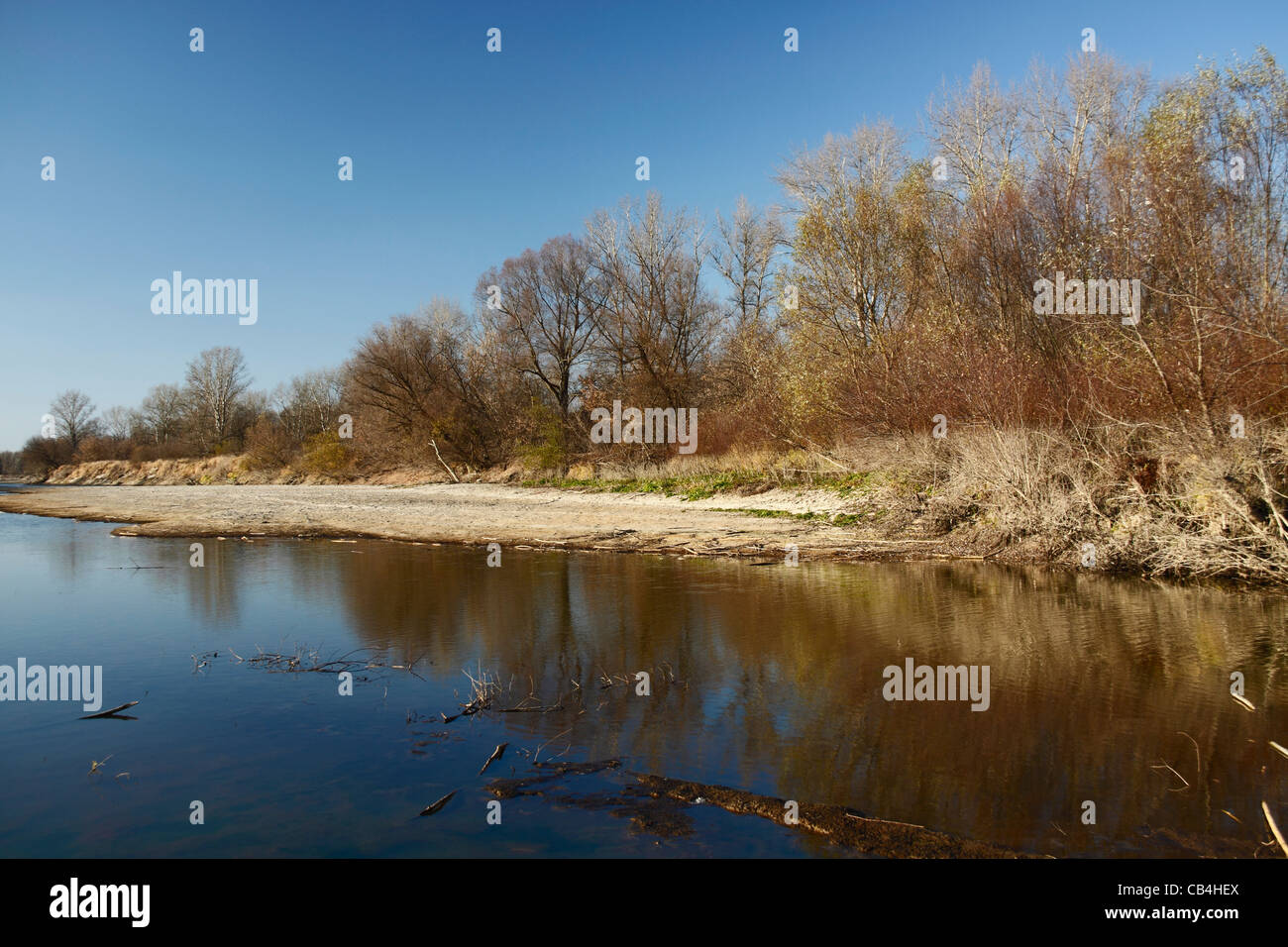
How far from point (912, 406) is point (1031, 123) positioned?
57.3 feet

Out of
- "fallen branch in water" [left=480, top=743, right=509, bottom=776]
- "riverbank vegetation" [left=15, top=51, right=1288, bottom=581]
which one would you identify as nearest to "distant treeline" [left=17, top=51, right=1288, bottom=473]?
"riverbank vegetation" [left=15, top=51, right=1288, bottom=581]

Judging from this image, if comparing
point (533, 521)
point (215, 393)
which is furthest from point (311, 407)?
point (533, 521)

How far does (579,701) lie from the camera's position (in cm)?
663

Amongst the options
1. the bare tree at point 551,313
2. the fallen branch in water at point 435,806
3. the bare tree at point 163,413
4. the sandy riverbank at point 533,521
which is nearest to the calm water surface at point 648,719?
the fallen branch in water at point 435,806

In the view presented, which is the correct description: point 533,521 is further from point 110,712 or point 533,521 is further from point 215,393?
point 215,393

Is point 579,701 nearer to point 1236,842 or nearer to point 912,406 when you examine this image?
point 1236,842

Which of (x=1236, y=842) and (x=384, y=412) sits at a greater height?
(x=384, y=412)

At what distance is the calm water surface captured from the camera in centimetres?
438

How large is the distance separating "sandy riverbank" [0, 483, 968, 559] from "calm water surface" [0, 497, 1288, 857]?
4040 mm

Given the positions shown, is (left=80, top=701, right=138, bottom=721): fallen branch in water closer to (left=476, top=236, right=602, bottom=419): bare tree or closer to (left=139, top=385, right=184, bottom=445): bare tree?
(left=476, top=236, right=602, bottom=419): bare tree
